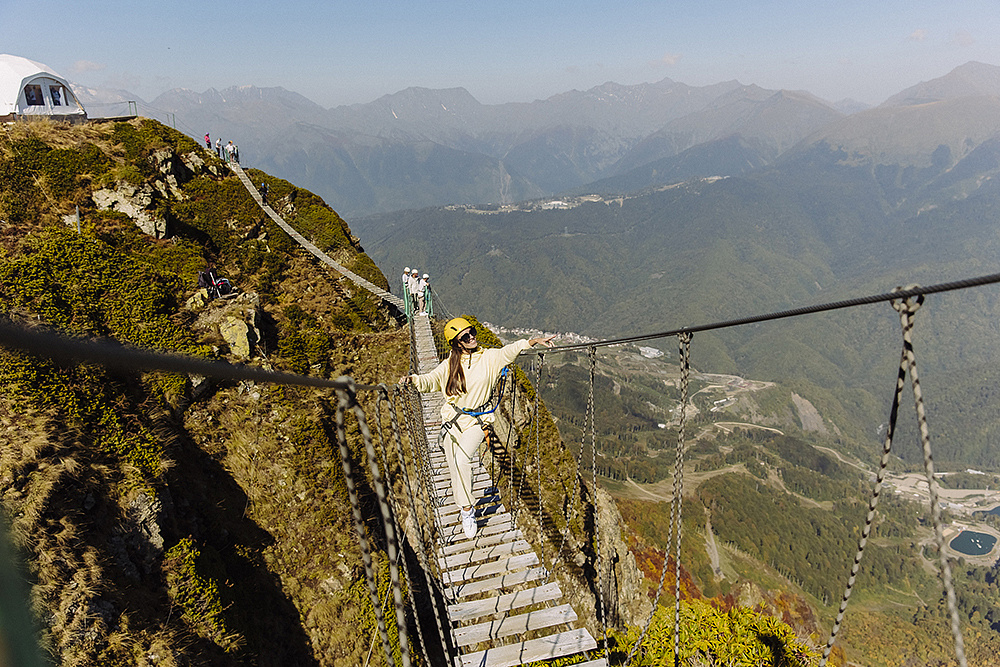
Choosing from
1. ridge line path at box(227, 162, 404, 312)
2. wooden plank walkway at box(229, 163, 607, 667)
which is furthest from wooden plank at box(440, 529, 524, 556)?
ridge line path at box(227, 162, 404, 312)

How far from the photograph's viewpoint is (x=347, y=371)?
37.7ft

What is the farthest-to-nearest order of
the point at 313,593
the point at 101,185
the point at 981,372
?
the point at 981,372 < the point at 101,185 < the point at 313,593

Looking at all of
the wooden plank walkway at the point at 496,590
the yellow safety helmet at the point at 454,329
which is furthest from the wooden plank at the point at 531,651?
the yellow safety helmet at the point at 454,329

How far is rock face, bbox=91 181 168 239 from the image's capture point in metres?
12.4

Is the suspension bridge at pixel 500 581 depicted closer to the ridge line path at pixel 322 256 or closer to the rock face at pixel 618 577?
the rock face at pixel 618 577

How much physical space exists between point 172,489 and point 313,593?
96.0 inches

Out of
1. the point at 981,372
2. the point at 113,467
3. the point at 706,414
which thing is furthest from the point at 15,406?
the point at 981,372

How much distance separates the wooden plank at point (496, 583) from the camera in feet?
16.0

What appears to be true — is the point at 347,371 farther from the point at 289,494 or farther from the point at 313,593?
the point at 313,593

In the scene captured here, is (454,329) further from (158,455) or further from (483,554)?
(158,455)

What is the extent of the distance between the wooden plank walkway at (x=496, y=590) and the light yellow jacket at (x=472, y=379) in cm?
140

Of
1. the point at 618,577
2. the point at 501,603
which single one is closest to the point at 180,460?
the point at 501,603

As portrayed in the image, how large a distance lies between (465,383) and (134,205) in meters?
12.4

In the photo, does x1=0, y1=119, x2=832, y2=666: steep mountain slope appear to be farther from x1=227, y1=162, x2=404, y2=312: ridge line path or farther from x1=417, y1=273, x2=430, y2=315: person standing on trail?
x1=417, y1=273, x2=430, y2=315: person standing on trail
